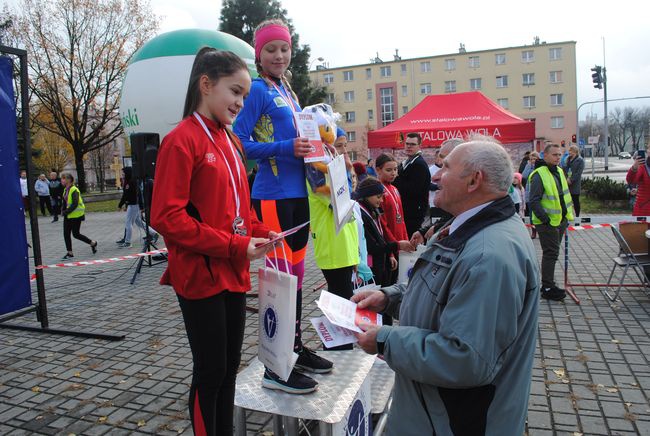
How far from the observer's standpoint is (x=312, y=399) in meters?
2.71

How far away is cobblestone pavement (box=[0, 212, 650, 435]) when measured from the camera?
335 centimetres

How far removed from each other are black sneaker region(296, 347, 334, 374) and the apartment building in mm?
59380

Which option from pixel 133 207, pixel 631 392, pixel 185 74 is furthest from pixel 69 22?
pixel 631 392

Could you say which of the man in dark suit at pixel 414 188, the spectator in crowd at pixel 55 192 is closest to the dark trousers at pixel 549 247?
the man in dark suit at pixel 414 188

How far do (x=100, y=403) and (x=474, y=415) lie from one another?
306cm

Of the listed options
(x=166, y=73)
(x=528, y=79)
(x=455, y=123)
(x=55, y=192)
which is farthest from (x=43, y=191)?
(x=528, y=79)

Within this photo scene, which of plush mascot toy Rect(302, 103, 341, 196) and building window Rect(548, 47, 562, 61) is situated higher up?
building window Rect(548, 47, 562, 61)

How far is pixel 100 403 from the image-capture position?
145 inches

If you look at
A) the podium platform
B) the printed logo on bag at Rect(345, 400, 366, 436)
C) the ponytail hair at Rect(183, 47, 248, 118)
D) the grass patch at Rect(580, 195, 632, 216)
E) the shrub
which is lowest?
the grass patch at Rect(580, 195, 632, 216)

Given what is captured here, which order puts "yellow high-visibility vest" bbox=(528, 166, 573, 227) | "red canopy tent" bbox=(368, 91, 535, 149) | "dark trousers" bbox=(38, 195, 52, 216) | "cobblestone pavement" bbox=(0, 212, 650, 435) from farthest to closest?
"dark trousers" bbox=(38, 195, 52, 216) < "red canopy tent" bbox=(368, 91, 535, 149) < "yellow high-visibility vest" bbox=(528, 166, 573, 227) < "cobblestone pavement" bbox=(0, 212, 650, 435)

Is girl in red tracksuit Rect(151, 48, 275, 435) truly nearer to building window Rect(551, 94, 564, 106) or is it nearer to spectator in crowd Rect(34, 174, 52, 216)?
spectator in crowd Rect(34, 174, 52, 216)

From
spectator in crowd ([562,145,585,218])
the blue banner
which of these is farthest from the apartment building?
the blue banner

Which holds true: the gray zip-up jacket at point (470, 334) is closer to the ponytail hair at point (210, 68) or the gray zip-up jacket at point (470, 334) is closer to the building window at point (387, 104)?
the ponytail hair at point (210, 68)

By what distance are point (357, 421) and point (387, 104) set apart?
2783 inches
